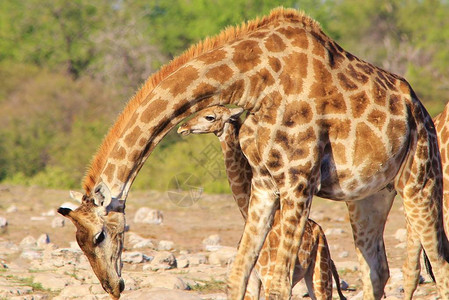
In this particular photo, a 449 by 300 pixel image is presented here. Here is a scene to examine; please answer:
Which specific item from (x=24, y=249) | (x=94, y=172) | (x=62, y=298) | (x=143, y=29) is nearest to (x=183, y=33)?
(x=143, y=29)

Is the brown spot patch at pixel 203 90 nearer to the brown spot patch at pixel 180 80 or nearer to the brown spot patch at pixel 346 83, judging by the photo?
the brown spot patch at pixel 180 80

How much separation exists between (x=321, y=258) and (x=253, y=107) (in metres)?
2.35

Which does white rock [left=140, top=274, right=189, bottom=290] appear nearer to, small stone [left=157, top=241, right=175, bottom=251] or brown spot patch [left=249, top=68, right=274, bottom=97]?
small stone [left=157, top=241, right=175, bottom=251]

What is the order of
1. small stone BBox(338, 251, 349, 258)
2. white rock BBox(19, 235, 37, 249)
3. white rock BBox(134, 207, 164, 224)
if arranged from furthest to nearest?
white rock BBox(134, 207, 164, 224) → white rock BBox(19, 235, 37, 249) → small stone BBox(338, 251, 349, 258)

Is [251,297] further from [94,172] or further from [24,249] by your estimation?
[24,249]

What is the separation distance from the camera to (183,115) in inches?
242

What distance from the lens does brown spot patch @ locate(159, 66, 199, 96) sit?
6102mm

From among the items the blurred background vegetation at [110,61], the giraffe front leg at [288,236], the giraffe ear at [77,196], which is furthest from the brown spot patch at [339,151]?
the blurred background vegetation at [110,61]

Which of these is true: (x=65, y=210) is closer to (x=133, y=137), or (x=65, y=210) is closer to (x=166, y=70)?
(x=133, y=137)

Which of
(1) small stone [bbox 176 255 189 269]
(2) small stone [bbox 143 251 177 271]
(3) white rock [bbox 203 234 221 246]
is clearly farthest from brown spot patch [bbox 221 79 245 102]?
(3) white rock [bbox 203 234 221 246]

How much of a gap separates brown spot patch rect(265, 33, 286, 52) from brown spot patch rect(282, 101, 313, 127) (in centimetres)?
46

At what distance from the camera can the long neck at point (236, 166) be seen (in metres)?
7.69

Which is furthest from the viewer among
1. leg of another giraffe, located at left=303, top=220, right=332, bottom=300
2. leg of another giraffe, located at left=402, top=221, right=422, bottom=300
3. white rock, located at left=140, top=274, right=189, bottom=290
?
white rock, located at left=140, top=274, right=189, bottom=290

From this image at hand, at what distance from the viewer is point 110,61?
1196 inches
